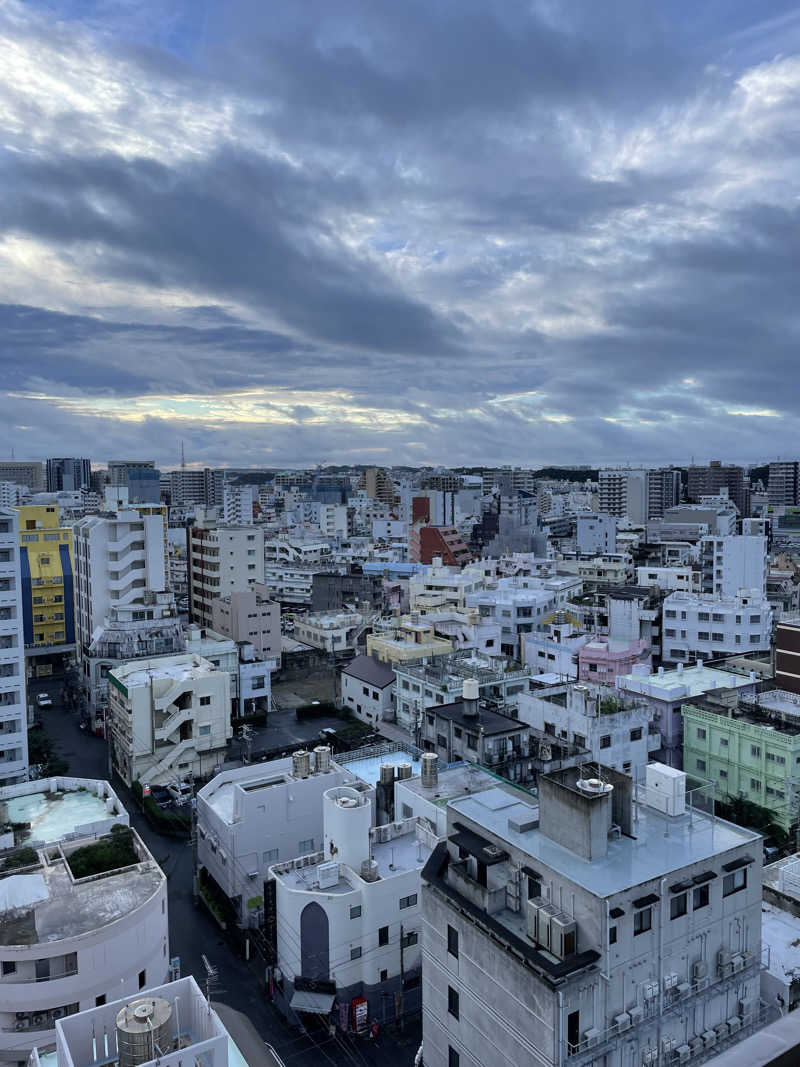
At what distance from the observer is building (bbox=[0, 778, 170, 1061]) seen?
53.7 feet

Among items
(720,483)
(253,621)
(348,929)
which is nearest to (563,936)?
(348,929)

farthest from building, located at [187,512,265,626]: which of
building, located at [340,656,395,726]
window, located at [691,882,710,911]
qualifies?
window, located at [691,882,710,911]

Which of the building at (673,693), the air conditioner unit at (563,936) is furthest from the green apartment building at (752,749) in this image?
the air conditioner unit at (563,936)

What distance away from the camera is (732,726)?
30.0 meters

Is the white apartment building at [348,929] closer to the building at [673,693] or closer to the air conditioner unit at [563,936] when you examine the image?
the air conditioner unit at [563,936]

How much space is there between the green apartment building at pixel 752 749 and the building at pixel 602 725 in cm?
176

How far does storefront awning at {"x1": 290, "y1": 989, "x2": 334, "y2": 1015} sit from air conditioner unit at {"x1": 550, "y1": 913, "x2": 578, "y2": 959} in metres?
9.22

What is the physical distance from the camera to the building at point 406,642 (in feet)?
138

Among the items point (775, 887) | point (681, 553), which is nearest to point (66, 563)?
point (775, 887)

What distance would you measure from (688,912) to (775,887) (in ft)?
27.8

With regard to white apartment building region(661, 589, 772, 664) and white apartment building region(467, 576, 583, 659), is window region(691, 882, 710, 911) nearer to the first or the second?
white apartment building region(467, 576, 583, 659)

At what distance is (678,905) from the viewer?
544 inches

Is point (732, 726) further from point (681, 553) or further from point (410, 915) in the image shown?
point (681, 553)

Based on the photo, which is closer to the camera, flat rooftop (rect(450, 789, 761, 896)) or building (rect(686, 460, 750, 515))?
flat rooftop (rect(450, 789, 761, 896))
